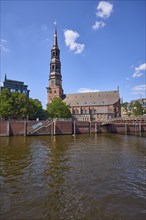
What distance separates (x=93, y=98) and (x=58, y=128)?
4409 centimetres

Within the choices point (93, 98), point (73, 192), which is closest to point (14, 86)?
point (93, 98)

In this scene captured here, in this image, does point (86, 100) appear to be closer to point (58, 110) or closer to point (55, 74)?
point (55, 74)

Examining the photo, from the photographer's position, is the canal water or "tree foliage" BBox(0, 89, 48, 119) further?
"tree foliage" BBox(0, 89, 48, 119)

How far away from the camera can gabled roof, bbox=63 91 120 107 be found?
3497 inches

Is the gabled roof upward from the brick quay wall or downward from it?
upward

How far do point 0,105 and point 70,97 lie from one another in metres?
52.2

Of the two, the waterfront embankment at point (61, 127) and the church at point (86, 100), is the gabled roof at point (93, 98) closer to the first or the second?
the church at point (86, 100)

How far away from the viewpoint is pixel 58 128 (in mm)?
55250

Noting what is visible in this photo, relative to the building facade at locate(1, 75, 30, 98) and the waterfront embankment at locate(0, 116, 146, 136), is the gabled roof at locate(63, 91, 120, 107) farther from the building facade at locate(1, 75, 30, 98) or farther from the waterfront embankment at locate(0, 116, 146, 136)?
the building facade at locate(1, 75, 30, 98)

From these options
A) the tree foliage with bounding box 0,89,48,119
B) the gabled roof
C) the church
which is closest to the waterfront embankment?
the tree foliage with bounding box 0,89,48,119

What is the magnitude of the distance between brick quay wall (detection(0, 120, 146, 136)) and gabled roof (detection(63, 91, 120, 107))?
2325 cm

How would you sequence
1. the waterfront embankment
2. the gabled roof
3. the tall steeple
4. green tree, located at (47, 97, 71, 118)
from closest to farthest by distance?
1. the waterfront embankment
2. green tree, located at (47, 97, 71, 118)
3. the tall steeple
4. the gabled roof

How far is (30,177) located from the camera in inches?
520

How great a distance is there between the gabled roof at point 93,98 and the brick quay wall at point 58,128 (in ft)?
76.3
